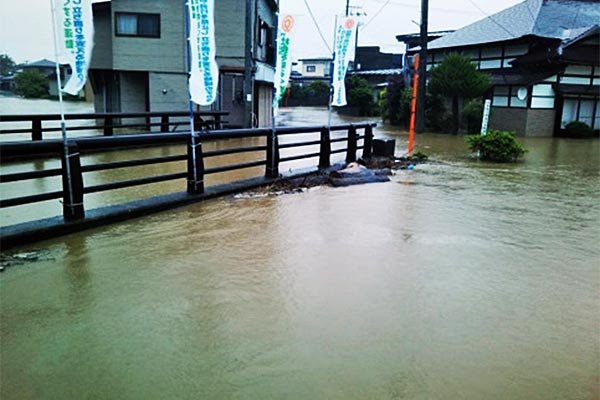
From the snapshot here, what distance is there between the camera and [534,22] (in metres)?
22.5

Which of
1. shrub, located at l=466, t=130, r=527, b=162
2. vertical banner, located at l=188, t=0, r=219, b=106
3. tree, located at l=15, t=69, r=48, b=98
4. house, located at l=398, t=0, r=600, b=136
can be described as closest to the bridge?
vertical banner, located at l=188, t=0, r=219, b=106

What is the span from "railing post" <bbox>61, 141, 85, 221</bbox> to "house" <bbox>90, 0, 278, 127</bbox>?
496 inches

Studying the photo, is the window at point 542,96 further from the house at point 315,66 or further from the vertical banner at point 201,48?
the house at point 315,66

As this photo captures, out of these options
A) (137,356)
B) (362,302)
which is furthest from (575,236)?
(137,356)

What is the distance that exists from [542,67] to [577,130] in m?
3.05

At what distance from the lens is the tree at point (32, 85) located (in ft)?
121

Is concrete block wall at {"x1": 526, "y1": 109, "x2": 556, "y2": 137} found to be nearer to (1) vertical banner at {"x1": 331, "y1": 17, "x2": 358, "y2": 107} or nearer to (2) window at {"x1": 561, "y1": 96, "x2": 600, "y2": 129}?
(2) window at {"x1": 561, "y1": 96, "x2": 600, "y2": 129}

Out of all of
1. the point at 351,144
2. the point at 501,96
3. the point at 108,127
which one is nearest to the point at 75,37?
the point at 351,144

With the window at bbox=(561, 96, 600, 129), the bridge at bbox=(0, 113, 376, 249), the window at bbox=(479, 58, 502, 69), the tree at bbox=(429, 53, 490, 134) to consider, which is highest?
the window at bbox=(479, 58, 502, 69)

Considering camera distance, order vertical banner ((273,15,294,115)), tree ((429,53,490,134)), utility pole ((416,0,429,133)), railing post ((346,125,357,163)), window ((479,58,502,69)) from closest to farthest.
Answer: vertical banner ((273,15,294,115))
railing post ((346,125,357,163))
utility pole ((416,0,429,133))
tree ((429,53,490,134))
window ((479,58,502,69))

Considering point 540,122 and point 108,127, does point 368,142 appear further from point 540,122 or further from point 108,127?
point 540,122

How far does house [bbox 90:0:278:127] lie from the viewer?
18.2m

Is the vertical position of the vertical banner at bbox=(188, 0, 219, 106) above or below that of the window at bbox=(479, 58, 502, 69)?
below

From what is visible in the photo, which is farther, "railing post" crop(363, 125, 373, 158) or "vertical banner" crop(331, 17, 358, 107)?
"railing post" crop(363, 125, 373, 158)
